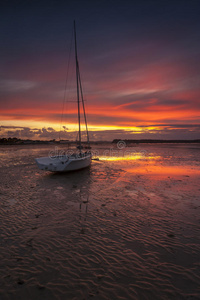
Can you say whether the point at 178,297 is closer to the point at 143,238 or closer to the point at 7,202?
the point at 143,238

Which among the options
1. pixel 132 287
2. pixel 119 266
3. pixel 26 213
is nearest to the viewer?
pixel 132 287

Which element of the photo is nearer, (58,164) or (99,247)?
(99,247)

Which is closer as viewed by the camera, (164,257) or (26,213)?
(164,257)

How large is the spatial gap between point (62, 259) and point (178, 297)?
3048 mm

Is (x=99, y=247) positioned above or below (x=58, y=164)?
below

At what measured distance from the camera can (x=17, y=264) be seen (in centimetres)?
488

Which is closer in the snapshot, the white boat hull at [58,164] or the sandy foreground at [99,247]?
the sandy foreground at [99,247]

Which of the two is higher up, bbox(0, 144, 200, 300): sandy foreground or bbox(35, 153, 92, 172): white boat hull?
bbox(35, 153, 92, 172): white boat hull

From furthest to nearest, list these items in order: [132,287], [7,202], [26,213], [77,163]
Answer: [77,163] < [7,202] < [26,213] < [132,287]

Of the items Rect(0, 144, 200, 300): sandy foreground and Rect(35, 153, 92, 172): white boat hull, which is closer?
Rect(0, 144, 200, 300): sandy foreground

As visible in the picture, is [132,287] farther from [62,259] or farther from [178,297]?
[62,259]

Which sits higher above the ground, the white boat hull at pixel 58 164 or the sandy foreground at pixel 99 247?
the white boat hull at pixel 58 164

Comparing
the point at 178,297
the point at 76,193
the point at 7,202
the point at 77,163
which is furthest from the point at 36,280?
the point at 77,163

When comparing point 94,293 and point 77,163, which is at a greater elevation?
point 77,163
